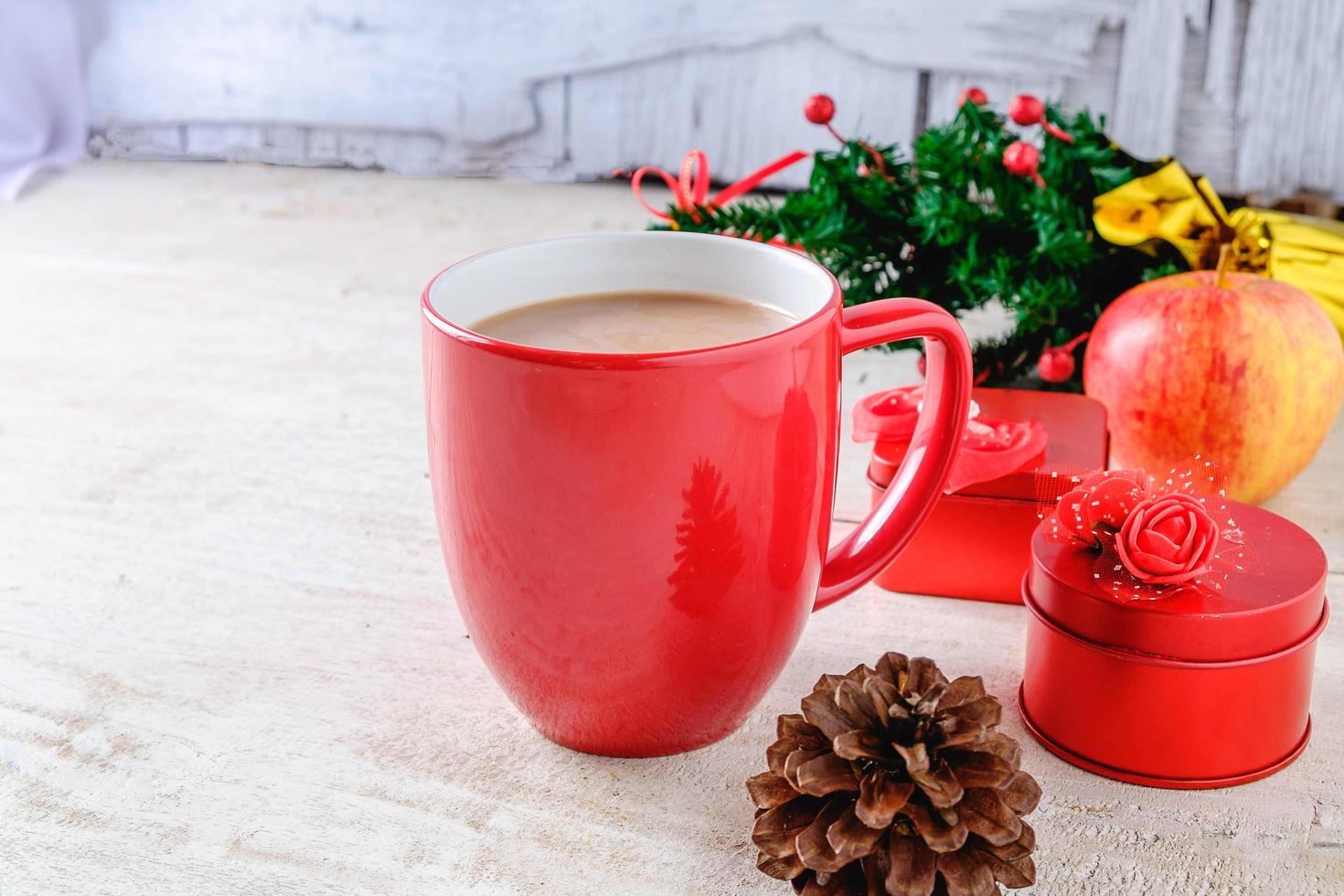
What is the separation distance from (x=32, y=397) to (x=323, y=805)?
1.85 feet

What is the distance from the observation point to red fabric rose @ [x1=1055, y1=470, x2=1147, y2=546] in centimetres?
54

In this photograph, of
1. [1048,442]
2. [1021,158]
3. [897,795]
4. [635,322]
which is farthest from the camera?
[1021,158]

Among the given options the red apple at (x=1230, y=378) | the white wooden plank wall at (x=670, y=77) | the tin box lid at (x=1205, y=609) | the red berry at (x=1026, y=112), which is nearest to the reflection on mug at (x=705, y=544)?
the tin box lid at (x=1205, y=609)

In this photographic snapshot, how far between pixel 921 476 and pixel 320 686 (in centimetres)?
30

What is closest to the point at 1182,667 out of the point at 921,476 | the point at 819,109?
the point at 921,476

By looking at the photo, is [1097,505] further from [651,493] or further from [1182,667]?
A: [651,493]

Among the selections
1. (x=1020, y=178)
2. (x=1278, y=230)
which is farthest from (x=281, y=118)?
(x=1278, y=230)

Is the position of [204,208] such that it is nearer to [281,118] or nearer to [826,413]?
[281,118]

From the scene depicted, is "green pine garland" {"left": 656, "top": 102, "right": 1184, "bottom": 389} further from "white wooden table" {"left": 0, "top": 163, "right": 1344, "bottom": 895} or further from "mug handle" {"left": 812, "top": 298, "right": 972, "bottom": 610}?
"mug handle" {"left": 812, "top": 298, "right": 972, "bottom": 610}

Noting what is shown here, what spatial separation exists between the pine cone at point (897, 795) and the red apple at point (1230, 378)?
1.13 ft

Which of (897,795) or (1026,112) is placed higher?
(1026,112)

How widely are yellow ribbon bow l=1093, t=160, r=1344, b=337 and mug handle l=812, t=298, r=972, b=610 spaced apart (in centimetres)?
40

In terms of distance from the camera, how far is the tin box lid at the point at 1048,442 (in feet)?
2.05

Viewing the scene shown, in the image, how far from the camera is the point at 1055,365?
85 centimetres
